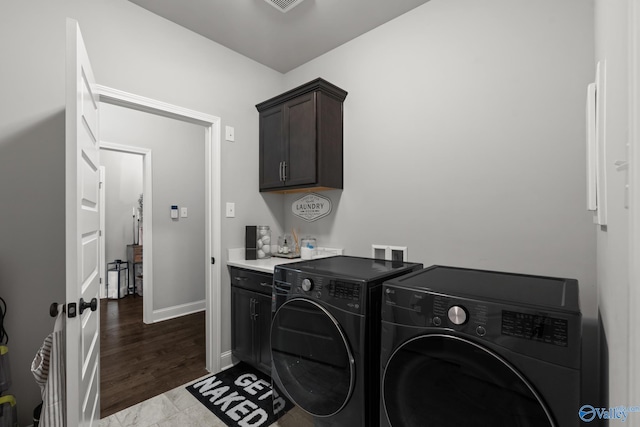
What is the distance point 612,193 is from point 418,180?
53.1 inches

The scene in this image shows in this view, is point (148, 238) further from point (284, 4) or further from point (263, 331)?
point (284, 4)

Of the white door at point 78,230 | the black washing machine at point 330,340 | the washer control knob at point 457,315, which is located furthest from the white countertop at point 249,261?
the washer control knob at point 457,315

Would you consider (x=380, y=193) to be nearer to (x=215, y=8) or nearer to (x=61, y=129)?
(x=215, y=8)

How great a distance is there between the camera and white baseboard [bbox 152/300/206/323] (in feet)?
11.6

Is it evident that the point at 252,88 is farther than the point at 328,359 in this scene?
→ Yes

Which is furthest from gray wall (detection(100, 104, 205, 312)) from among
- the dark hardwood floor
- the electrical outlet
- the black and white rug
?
the electrical outlet

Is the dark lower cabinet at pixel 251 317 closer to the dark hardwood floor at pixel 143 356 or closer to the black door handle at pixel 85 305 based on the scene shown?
the dark hardwood floor at pixel 143 356

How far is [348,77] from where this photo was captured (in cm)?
248

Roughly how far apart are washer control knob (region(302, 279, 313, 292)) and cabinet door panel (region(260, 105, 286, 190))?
4.05ft

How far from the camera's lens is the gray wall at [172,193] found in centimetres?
340

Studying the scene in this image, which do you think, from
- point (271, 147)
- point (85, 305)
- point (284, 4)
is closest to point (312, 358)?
point (85, 305)

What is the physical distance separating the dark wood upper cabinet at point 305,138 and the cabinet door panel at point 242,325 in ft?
3.18

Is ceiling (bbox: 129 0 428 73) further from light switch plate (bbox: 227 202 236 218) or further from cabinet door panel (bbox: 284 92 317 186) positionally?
light switch plate (bbox: 227 202 236 218)

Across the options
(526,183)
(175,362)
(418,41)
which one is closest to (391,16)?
(418,41)
